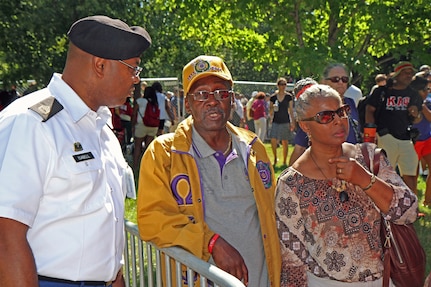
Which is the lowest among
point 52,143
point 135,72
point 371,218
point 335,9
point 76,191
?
point 371,218

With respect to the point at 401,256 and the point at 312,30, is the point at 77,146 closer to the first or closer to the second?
the point at 401,256

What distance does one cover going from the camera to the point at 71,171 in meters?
2.11

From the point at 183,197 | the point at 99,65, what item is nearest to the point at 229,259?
the point at 183,197

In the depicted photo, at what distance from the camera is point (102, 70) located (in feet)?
7.54

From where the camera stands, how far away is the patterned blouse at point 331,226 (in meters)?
2.97

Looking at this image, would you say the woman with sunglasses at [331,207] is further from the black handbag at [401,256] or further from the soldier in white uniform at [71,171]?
the soldier in white uniform at [71,171]

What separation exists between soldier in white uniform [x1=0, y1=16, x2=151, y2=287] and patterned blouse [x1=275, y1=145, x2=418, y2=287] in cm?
100

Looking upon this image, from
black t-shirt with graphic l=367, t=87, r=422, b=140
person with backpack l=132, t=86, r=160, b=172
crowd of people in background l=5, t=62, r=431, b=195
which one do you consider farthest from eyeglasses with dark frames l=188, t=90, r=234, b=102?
person with backpack l=132, t=86, r=160, b=172

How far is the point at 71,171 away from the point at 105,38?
562 millimetres

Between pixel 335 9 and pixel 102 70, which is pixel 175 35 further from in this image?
pixel 102 70

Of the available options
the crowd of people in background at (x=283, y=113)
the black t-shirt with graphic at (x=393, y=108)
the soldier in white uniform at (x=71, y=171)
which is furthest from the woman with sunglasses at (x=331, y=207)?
the black t-shirt with graphic at (x=393, y=108)

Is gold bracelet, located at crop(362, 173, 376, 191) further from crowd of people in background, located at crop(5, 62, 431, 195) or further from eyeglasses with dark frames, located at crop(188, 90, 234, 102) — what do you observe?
eyeglasses with dark frames, located at crop(188, 90, 234, 102)

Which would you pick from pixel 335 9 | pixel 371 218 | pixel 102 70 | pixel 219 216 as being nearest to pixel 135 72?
pixel 102 70

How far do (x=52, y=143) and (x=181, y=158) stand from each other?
42.2 inches
